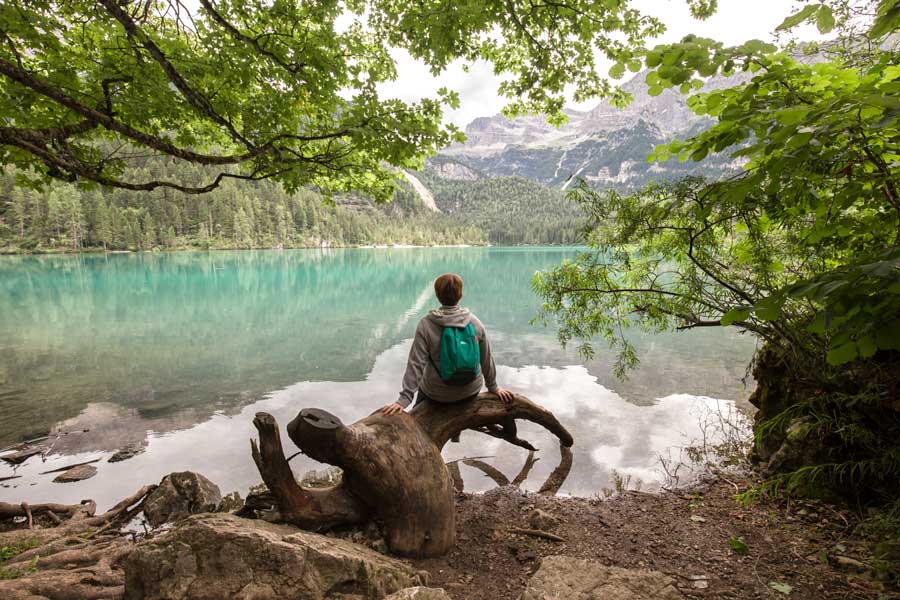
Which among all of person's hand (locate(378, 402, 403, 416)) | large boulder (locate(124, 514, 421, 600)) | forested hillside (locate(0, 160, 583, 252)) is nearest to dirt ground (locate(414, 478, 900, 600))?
large boulder (locate(124, 514, 421, 600))

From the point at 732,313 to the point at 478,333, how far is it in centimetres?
238

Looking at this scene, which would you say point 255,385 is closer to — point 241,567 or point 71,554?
point 71,554

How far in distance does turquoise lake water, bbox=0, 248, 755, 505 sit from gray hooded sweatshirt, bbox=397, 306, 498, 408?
9.11 ft

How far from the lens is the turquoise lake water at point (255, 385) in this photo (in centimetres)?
674

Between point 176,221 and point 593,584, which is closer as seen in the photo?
point 593,584

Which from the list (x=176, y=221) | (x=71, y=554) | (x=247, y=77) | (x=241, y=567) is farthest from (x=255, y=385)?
(x=176, y=221)

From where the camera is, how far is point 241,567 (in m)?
2.42

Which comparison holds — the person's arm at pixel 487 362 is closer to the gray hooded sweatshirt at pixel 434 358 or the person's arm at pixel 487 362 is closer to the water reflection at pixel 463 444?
the gray hooded sweatshirt at pixel 434 358

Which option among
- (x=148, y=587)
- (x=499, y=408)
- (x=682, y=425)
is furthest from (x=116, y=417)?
(x=682, y=425)

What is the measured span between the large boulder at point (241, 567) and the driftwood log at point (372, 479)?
1.80 ft

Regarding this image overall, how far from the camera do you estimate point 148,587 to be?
235 centimetres

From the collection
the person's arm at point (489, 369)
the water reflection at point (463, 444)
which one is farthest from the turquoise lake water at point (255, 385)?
the person's arm at point (489, 369)

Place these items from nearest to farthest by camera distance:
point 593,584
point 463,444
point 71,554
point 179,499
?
point 593,584 → point 71,554 → point 179,499 → point 463,444

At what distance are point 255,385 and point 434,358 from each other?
888 centimetres
